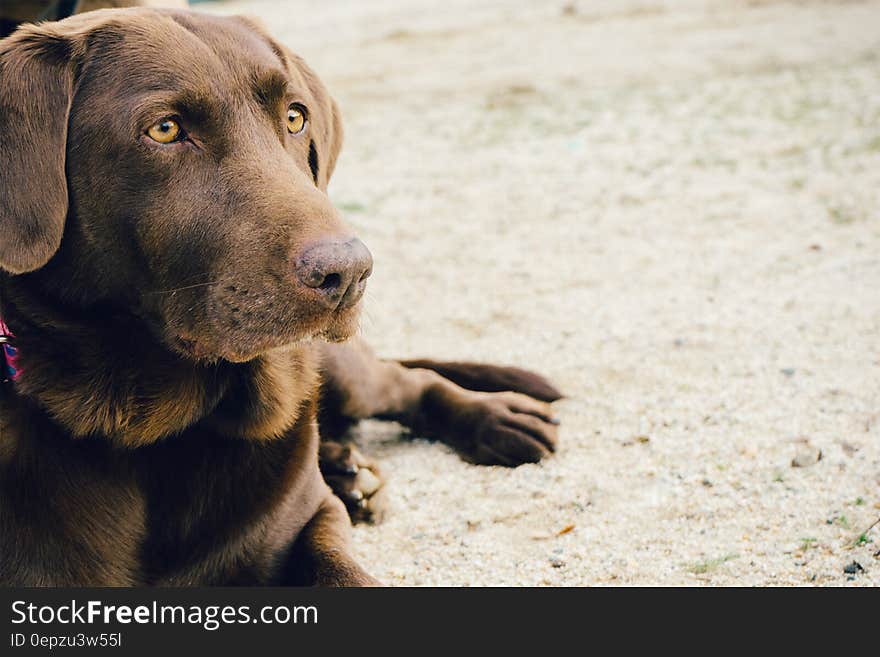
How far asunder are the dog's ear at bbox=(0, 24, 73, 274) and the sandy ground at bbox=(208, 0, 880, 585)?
1292 mm

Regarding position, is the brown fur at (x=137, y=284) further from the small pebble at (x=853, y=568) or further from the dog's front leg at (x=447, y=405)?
the small pebble at (x=853, y=568)

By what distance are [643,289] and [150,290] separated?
3014 millimetres

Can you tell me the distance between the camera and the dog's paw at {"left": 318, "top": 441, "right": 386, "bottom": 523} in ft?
10.5

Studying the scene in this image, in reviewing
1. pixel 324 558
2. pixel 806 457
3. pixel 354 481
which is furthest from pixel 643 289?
pixel 324 558

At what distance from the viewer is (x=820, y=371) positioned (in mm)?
3863

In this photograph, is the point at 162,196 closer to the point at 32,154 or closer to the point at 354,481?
Answer: the point at 32,154

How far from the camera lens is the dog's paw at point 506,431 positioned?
347cm

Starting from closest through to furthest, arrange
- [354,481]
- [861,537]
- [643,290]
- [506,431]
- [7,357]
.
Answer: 1. [7,357]
2. [861,537]
3. [354,481]
4. [506,431]
5. [643,290]

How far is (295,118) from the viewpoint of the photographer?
269 cm

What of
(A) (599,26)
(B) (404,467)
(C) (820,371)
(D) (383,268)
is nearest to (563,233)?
(D) (383,268)

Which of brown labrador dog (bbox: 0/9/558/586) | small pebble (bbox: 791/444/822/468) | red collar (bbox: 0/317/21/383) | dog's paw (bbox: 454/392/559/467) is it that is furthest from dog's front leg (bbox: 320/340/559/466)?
red collar (bbox: 0/317/21/383)

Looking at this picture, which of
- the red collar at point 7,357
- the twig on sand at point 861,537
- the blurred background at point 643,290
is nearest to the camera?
the red collar at point 7,357

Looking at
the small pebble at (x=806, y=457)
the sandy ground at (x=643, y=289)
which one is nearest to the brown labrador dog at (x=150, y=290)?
the sandy ground at (x=643, y=289)

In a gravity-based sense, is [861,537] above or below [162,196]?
below
